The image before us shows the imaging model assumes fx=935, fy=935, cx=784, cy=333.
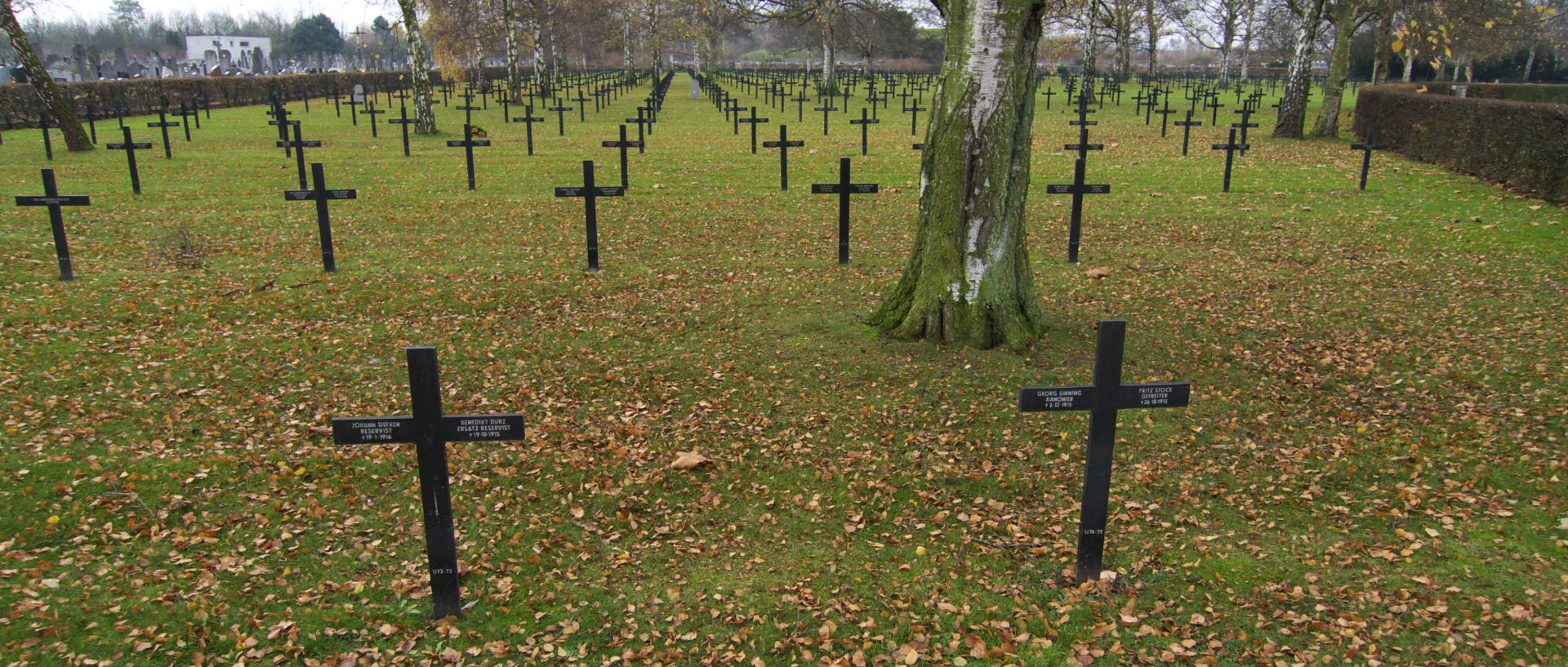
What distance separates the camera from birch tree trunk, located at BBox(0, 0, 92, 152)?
21297mm

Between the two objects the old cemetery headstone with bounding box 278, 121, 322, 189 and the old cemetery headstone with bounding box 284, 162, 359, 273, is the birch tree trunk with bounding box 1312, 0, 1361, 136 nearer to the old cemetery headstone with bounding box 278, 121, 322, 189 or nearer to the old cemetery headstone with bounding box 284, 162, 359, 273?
the old cemetery headstone with bounding box 278, 121, 322, 189

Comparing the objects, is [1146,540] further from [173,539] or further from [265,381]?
[265,381]

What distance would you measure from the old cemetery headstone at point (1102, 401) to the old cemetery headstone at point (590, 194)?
283 inches

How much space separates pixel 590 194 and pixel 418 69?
17165 millimetres

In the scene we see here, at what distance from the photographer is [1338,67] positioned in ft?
79.0

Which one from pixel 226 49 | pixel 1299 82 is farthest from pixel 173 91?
pixel 226 49

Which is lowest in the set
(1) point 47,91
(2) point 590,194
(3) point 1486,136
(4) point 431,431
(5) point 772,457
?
(5) point 772,457

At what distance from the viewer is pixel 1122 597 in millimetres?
4391

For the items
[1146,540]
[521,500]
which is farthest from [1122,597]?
[521,500]

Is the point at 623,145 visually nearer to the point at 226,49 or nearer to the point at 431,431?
the point at 431,431

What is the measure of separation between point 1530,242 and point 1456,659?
9833mm

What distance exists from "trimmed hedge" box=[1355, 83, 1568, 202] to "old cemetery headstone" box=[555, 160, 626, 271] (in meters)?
13.4

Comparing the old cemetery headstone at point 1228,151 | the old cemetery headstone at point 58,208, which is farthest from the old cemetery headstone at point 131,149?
the old cemetery headstone at point 1228,151

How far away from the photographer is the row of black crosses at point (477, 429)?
3740mm
